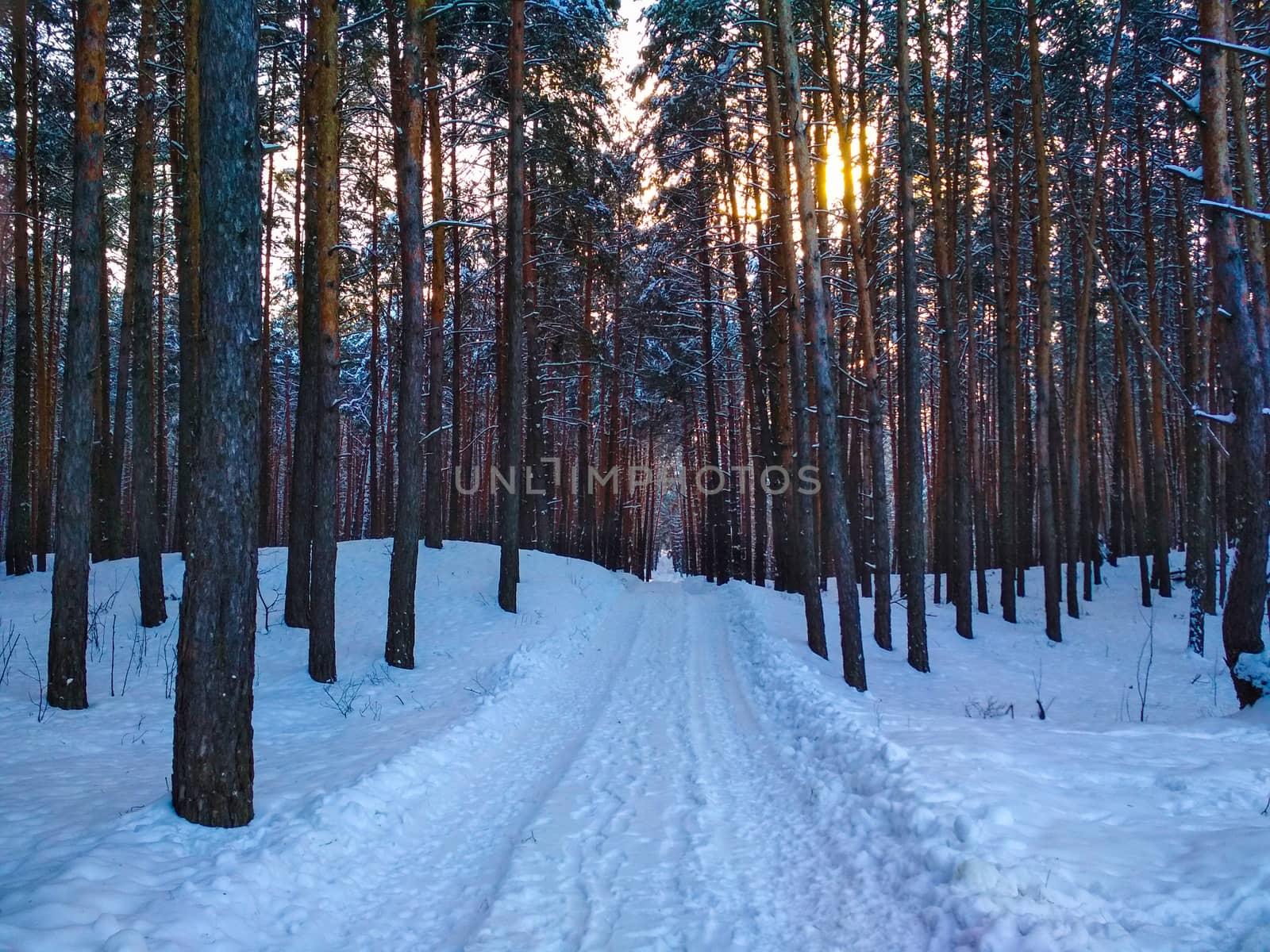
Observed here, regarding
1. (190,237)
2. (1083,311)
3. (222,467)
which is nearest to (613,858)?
(222,467)

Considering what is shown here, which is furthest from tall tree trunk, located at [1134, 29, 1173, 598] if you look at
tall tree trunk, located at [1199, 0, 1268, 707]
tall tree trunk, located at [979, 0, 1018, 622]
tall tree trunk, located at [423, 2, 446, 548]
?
tall tree trunk, located at [423, 2, 446, 548]

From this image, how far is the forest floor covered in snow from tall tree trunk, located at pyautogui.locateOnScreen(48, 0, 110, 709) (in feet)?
2.22

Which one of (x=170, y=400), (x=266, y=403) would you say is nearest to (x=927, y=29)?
(x=266, y=403)

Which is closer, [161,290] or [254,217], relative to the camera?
[254,217]

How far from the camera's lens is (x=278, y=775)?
528 centimetres

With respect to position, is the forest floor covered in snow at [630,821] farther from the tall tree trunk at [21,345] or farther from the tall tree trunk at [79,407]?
the tall tree trunk at [21,345]

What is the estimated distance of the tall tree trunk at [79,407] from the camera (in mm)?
6789

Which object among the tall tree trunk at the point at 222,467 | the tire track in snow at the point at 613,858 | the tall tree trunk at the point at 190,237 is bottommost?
the tire track in snow at the point at 613,858

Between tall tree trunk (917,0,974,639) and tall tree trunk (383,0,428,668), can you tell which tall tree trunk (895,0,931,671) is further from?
tall tree trunk (383,0,428,668)

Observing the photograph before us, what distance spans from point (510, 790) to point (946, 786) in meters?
3.34

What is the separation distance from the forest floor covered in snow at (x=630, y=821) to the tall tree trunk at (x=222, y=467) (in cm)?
37

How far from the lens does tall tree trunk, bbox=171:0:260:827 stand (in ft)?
13.9

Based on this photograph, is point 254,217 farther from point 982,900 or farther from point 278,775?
point 982,900

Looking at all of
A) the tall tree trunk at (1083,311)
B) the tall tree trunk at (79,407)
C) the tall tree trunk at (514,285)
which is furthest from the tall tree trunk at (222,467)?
the tall tree trunk at (1083,311)
